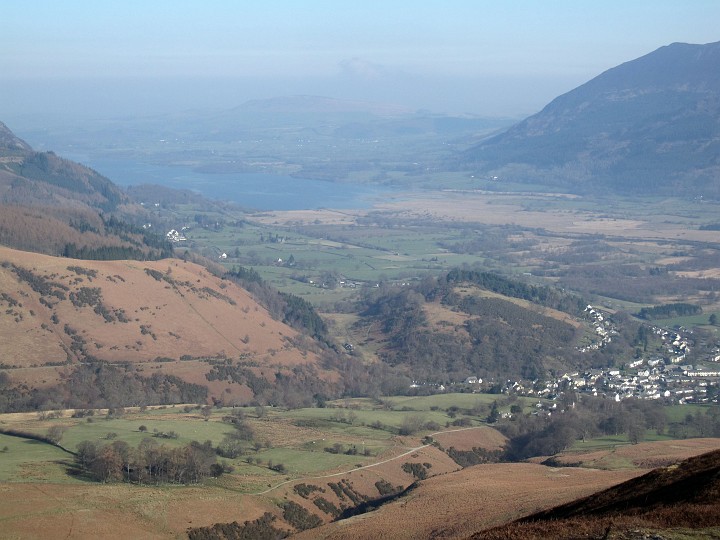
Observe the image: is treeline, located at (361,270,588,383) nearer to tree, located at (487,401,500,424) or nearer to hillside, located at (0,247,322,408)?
hillside, located at (0,247,322,408)

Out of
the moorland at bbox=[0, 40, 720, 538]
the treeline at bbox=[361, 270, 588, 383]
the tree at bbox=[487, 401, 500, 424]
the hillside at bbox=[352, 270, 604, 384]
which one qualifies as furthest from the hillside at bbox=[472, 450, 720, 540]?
the treeline at bbox=[361, 270, 588, 383]

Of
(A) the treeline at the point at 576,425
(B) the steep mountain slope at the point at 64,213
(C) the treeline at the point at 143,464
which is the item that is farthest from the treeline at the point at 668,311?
(C) the treeline at the point at 143,464

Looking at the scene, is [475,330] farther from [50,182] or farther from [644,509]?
[50,182]

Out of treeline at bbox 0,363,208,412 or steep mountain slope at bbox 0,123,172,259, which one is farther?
steep mountain slope at bbox 0,123,172,259

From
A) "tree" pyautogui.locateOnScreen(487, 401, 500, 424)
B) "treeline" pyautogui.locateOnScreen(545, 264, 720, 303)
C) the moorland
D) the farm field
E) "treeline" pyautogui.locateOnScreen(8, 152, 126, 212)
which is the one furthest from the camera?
"treeline" pyautogui.locateOnScreen(8, 152, 126, 212)

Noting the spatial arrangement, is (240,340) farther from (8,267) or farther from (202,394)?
(8,267)

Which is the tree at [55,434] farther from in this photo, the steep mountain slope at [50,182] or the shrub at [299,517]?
the steep mountain slope at [50,182]

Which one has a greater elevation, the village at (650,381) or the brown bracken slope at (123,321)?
the brown bracken slope at (123,321)
